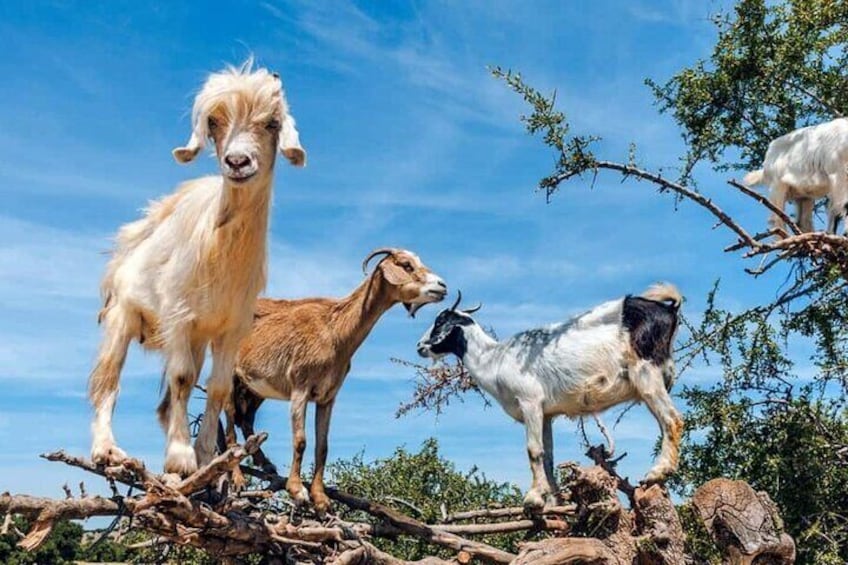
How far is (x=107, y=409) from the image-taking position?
175 inches

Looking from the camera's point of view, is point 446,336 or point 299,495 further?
point 446,336

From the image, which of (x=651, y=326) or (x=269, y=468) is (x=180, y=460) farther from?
(x=651, y=326)

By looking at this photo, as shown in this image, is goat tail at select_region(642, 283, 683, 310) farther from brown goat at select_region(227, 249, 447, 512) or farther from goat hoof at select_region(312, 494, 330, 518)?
goat hoof at select_region(312, 494, 330, 518)

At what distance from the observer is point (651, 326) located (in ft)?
19.1

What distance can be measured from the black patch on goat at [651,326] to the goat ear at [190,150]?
2.91m

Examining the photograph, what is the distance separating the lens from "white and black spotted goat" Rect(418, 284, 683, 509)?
571 cm

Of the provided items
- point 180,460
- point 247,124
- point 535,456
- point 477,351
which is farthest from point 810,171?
point 180,460

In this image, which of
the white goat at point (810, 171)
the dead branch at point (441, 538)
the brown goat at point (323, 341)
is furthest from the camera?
the white goat at point (810, 171)

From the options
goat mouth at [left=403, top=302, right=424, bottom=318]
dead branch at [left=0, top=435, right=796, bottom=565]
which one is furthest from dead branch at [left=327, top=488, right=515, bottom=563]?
goat mouth at [left=403, top=302, right=424, bottom=318]

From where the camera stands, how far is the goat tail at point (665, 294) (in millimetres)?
6055

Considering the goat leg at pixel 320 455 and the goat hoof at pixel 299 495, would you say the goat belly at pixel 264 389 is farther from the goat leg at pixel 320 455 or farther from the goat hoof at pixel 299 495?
the goat hoof at pixel 299 495

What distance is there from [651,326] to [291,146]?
2.70m

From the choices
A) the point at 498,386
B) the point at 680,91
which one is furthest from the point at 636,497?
the point at 680,91

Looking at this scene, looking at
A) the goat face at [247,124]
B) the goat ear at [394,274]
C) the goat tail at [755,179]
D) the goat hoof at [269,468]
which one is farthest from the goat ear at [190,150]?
the goat tail at [755,179]
